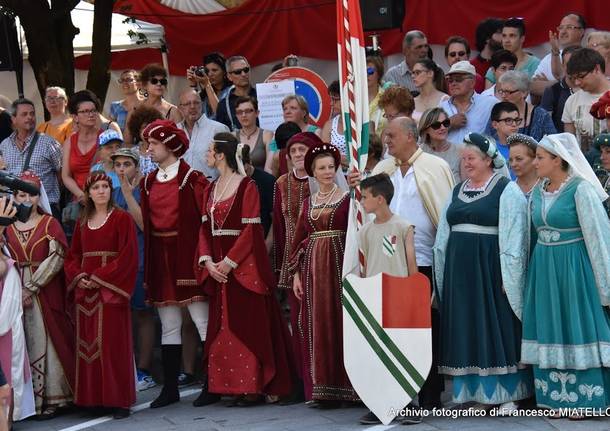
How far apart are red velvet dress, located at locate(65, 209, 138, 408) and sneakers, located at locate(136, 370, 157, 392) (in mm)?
815

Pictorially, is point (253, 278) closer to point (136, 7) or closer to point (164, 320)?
point (164, 320)

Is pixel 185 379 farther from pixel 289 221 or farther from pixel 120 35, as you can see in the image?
pixel 120 35

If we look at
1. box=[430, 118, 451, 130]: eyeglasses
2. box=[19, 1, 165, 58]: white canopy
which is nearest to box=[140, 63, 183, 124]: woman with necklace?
box=[430, 118, 451, 130]: eyeglasses

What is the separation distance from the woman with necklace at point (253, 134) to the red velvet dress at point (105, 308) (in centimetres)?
173

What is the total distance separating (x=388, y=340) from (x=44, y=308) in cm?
272

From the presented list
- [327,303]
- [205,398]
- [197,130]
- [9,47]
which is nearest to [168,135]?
[197,130]

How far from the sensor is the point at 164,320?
941 cm

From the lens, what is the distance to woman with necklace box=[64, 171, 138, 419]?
905 centimetres

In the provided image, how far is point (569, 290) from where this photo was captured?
788 centimetres

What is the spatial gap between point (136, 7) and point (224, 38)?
1.25 meters

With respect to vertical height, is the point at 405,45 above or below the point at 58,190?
above

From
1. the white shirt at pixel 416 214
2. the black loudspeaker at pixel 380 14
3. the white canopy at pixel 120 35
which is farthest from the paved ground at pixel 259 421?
the white canopy at pixel 120 35

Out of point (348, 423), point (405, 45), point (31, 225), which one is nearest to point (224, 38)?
point (405, 45)

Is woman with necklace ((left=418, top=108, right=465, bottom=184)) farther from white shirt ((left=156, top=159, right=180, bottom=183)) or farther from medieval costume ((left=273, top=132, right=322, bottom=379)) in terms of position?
white shirt ((left=156, top=159, right=180, bottom=183))
